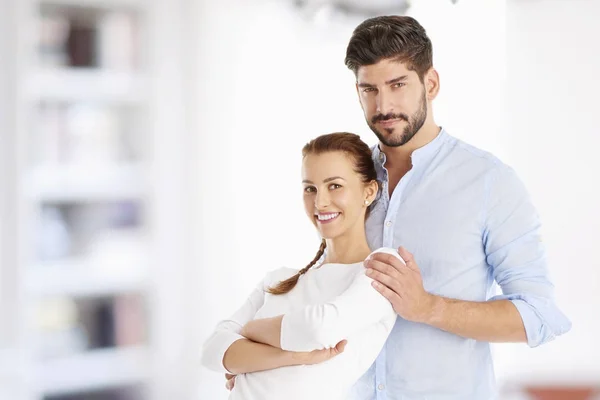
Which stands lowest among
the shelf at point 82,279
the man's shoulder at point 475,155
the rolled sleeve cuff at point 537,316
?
the shelf at point 82,279

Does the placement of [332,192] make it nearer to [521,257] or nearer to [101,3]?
[521,257]

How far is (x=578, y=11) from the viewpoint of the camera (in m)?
2.84

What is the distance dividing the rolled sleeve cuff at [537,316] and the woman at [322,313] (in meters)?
0.27

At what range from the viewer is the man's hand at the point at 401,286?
145 centimetres

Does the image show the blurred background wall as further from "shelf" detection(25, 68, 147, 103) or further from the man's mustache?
the man's mustache

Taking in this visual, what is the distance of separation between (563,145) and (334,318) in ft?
6.07

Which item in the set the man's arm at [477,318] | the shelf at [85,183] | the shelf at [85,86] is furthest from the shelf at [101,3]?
the man's arm at [477,318]

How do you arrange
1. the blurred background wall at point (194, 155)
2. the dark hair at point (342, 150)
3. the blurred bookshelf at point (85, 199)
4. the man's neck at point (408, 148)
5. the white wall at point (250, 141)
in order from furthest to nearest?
the white wall at point (250, 141)
the blurred bookshelf at point (85, 199)
the blurred background wall at point (194, 155)
the man's neck at point (408, 148)
the dark hair at point (342, 150)

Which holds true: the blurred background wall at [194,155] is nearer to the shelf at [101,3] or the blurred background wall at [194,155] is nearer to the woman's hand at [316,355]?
the shelf at [101,3]

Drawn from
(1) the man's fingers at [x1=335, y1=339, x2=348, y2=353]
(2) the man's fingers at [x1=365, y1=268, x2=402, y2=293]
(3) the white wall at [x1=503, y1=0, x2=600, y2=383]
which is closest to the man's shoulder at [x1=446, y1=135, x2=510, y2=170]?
(2) the man's fingers at [x1=365, y1=268, x2=402, y2=293]

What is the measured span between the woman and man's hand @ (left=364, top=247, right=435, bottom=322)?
0.02 meters

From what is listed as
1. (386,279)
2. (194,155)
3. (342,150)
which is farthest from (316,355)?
(194,155)

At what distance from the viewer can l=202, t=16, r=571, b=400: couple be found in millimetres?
1489

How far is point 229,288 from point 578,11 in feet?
6.36
